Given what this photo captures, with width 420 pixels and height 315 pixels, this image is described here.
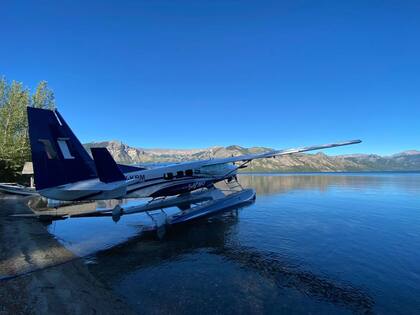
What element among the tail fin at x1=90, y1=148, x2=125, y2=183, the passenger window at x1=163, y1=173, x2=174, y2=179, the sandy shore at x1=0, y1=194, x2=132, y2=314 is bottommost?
the sandy shore at x1=0, y1=194, x2=132, y2=314

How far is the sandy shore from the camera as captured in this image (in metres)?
7.17

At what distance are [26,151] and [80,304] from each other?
146 feet

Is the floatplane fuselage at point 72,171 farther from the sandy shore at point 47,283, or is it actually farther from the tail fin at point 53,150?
the sandy shore at point 47,283

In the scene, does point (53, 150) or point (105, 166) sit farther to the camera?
point (105, 166)

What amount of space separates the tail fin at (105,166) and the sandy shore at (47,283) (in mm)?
3994

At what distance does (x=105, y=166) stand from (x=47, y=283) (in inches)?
271

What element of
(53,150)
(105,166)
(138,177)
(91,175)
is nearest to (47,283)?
(105,166)

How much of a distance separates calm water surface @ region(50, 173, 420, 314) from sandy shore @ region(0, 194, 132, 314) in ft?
1.94

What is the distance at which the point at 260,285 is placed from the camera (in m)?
9.10

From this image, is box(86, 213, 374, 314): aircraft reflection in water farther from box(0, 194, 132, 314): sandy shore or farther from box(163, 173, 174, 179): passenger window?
box(163, 173, 174, 179): passenger window

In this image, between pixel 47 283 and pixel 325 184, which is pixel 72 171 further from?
pixel 325 184

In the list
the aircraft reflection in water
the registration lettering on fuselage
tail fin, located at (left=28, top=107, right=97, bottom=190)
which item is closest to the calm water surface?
the aircraft reflection in water

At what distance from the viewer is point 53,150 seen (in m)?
14.2

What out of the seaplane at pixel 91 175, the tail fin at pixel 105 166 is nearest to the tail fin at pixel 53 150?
the seaplane at pixel 91 175
